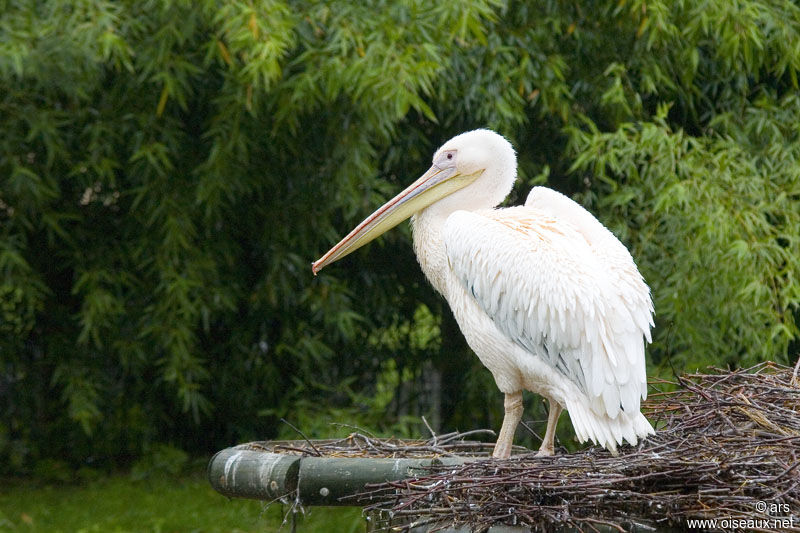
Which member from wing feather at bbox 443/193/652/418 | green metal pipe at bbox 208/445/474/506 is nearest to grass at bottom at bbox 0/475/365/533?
green metal pipe at bbox 208/445/474/506

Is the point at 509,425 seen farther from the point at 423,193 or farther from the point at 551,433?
the point at 423,193

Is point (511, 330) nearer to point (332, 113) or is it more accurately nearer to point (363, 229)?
point (363, 229)

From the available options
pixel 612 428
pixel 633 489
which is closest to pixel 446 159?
pixel 612 428

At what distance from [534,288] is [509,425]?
50 centimetres

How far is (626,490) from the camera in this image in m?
2.78

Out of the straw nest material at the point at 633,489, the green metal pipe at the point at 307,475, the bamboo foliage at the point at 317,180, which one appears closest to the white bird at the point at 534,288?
the straw nest material at the point at 633,489

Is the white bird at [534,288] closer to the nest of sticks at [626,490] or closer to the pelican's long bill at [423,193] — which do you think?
the pelican's long bill at [423,193]

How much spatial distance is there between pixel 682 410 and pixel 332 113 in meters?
2.67

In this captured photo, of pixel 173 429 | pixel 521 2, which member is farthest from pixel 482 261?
pixel 173 429

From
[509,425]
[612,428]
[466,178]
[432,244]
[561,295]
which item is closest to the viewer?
[612,428]

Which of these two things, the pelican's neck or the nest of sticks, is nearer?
the nest of sticks

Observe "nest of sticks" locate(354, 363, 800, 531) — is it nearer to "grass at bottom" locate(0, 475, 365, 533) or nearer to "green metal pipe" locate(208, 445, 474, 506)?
"green metal pipe" locate(208, 445, 474, 506)

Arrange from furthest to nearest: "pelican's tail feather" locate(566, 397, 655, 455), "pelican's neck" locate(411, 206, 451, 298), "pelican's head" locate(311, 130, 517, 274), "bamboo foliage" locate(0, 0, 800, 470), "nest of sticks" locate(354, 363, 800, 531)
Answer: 1. "bamboo foliage" locate(0, 0, 800, 470)
2. "pelican's head" locate(311, 130, 517, 274)
3. "pelican's neck" locate(411, 206, 451, 298)
4. "pelican's tail feather" locate(566, 397, 655, 455)
5. "nest of sticks" locate(354, 363, 800, 531)

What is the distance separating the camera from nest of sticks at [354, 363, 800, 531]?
8.83ft
